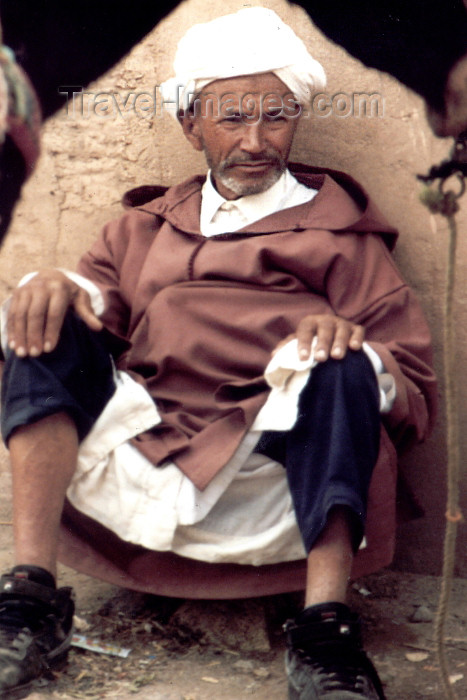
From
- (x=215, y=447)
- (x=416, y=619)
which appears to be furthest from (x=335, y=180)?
(x=416, y=619)

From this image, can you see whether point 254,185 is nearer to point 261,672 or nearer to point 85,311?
point 85,311

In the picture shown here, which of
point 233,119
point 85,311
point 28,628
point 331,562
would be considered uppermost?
point 233,119

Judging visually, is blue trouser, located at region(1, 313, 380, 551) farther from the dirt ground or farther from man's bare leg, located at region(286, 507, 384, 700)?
the dirt ground

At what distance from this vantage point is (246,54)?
258 cm

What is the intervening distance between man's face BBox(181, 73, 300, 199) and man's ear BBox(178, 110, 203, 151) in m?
0.11

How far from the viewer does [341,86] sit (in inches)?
112

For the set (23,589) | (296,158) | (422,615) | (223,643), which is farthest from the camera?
(296,158)

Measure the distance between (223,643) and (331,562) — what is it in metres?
0.52

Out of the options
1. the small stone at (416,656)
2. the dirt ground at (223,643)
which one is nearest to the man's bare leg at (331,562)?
the dirt ground at (223,643)

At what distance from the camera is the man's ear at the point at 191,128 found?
2762 millimetres

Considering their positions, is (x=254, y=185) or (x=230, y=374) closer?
(x=230, y=374)

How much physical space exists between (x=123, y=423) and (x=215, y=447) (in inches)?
9.2

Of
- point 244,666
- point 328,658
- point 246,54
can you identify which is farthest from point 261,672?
point 246,54

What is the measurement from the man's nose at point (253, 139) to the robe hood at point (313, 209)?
0.19 m
